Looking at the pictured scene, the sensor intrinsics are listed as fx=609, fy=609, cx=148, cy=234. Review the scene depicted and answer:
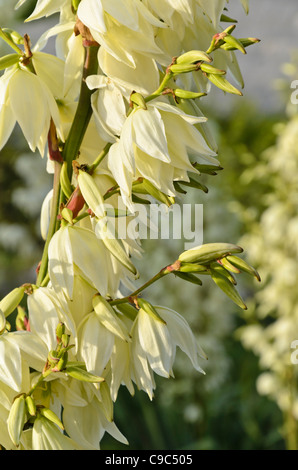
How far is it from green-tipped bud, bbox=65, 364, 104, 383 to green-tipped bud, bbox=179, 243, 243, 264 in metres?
0.11

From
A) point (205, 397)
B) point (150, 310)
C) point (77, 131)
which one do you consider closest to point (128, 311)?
point (150, 310)

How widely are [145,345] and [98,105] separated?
0.19 metres

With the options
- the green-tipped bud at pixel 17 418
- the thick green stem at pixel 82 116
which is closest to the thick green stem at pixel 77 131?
the thick green stem at pixel 82 116

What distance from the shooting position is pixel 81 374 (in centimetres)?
41

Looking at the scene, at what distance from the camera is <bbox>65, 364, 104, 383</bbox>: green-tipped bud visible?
410 mm

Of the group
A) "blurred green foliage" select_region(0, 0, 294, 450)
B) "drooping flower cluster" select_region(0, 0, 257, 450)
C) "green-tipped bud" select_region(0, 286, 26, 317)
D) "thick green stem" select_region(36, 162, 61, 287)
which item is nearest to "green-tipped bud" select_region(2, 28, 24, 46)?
"drooping flower cluster" select_region(0, 0, 257, 450)

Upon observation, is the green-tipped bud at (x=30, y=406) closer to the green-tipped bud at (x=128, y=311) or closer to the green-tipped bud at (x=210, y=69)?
the green-tipped bud at (x=128, y=311)

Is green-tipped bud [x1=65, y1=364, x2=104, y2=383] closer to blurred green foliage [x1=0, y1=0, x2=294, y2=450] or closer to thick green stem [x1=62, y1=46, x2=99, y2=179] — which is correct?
thick green stem [x1=62, y1=46, x2=99, y2=179]

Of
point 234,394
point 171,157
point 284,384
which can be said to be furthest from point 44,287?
point 234,394

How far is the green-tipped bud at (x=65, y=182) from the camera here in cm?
49

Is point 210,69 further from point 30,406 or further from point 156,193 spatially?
point 30,406

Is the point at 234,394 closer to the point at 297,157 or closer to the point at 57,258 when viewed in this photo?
the point at 297,157

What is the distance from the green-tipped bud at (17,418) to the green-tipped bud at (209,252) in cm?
16
